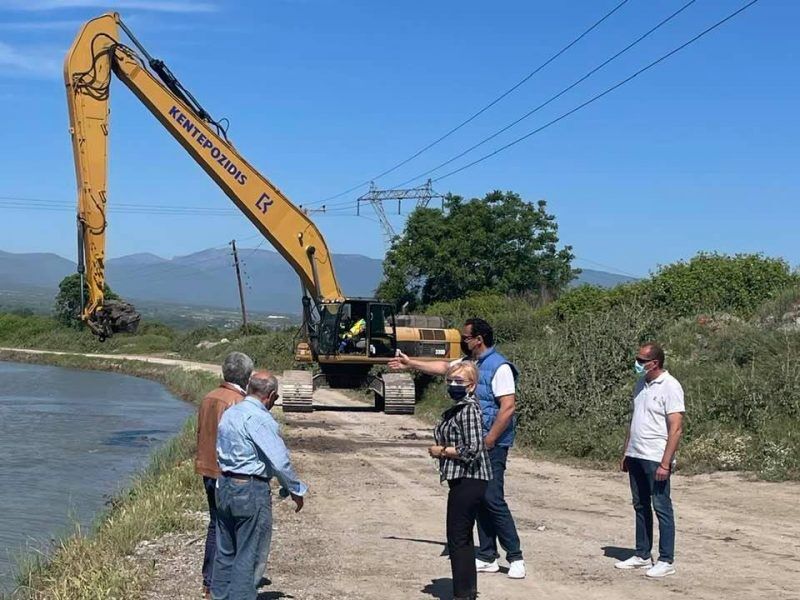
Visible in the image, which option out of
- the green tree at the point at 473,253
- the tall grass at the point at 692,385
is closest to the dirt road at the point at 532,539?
the tall grass at the point at 692,385

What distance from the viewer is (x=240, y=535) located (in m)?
6.74

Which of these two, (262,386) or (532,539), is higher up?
(262,386)

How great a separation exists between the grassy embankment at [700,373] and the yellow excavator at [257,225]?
1.50 meters

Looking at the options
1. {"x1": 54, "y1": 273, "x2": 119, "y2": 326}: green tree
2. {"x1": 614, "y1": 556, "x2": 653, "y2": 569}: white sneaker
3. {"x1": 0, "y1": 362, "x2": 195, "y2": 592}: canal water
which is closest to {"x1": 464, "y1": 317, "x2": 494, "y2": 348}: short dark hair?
{"x1": 614, "y1": 556, "x2": 653, "y2": 569}: white sneaker

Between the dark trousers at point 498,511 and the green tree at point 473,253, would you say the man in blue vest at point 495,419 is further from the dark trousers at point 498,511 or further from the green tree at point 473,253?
the green tree at point 473,253

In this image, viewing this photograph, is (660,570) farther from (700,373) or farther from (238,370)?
(700,373)

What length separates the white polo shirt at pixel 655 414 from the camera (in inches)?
319

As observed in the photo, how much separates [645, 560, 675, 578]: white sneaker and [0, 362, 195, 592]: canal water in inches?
220

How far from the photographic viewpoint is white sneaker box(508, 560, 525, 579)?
8.06 m

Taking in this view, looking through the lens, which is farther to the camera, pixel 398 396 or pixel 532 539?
pixel 398 396

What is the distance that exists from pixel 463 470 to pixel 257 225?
17.6 meters

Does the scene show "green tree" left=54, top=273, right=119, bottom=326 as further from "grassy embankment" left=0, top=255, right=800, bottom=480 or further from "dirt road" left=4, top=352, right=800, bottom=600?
"dirt road" left=4, top=352, right=800, bottom=600

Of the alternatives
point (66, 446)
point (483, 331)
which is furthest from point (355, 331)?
point (483, 331)

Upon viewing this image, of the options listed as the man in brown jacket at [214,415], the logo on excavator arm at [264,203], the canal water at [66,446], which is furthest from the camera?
the logo on excavator arm at [264,203]
